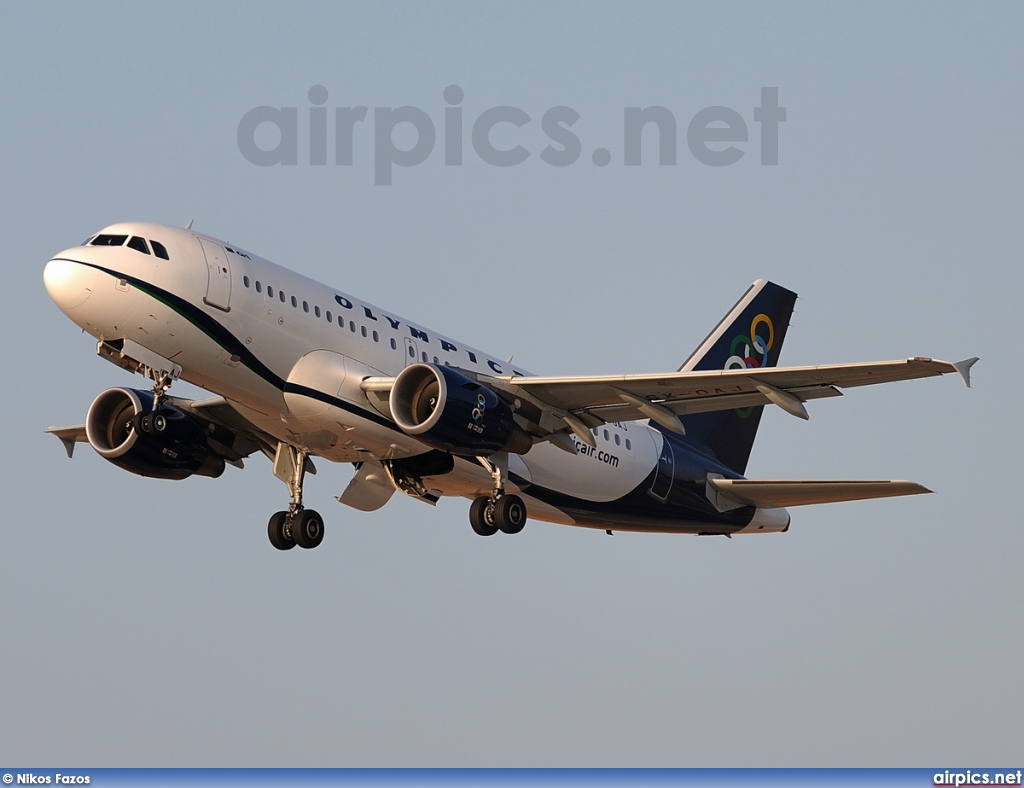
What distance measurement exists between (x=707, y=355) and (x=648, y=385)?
42.3ft

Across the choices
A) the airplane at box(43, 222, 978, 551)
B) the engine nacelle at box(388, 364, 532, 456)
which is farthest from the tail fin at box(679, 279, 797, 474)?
the engine nacelle at box(388, 364, 532, 456)

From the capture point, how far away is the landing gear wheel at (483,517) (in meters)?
39.9

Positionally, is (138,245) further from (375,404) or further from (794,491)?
(794,491)

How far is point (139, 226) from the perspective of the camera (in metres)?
36.2

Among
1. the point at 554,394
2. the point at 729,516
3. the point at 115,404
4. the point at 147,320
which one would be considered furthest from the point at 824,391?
the point at 115,404

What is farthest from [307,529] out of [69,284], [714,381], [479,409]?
[714,381]

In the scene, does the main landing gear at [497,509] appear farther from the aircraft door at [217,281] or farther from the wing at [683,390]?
the aircraft door at [217,281]

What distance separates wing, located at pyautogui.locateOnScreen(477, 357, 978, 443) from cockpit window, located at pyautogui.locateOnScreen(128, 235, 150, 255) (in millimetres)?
8388

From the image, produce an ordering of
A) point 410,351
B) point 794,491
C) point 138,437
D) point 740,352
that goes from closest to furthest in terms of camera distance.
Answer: point 410,351 → point 138,437 → point 794,491 → point 740,352

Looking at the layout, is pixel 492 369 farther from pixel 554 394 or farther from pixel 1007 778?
pixel 1007 778

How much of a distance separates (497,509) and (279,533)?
5715 millimetres

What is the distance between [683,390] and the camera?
37812 millimetres

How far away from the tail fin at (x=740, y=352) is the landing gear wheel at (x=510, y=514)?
9.52m

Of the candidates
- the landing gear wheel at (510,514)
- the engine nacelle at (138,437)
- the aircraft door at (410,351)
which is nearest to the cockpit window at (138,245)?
the engine nacelle at (138,437)
